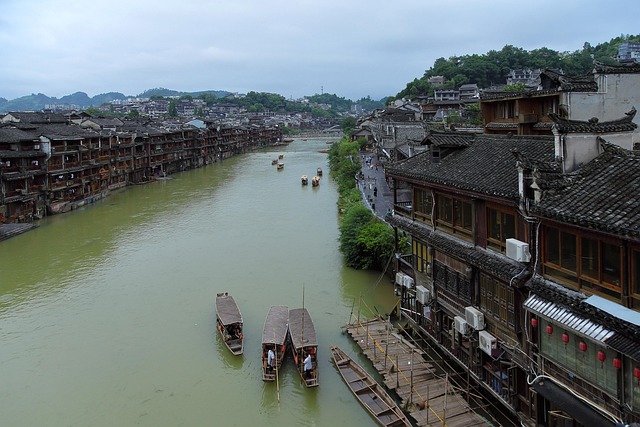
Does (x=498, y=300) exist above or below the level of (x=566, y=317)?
below

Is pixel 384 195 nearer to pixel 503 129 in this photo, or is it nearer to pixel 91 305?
pixel 503 129

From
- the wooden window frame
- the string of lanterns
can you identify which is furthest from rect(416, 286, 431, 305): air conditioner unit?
the string of lanterns

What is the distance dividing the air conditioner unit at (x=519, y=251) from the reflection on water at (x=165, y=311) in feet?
19.3

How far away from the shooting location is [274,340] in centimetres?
1689

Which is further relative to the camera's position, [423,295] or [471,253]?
[423,295]

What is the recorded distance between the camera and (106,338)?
765 inches

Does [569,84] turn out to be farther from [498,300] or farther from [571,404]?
[571,404]

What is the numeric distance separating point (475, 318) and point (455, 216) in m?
2.71

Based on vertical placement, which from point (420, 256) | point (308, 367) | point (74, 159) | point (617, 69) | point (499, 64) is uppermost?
point (499, 64)

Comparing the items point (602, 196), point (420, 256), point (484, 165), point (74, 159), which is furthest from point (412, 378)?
point (74, 159)

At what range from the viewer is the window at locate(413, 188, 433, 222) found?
15.7 metres

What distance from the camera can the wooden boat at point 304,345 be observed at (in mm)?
15680

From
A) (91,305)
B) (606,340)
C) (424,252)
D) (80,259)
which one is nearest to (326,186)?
(80,259)

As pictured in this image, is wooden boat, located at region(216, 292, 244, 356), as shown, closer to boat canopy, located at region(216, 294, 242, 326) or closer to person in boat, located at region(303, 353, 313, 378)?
boat canopy, located at region(216, 294, 242, 326)
